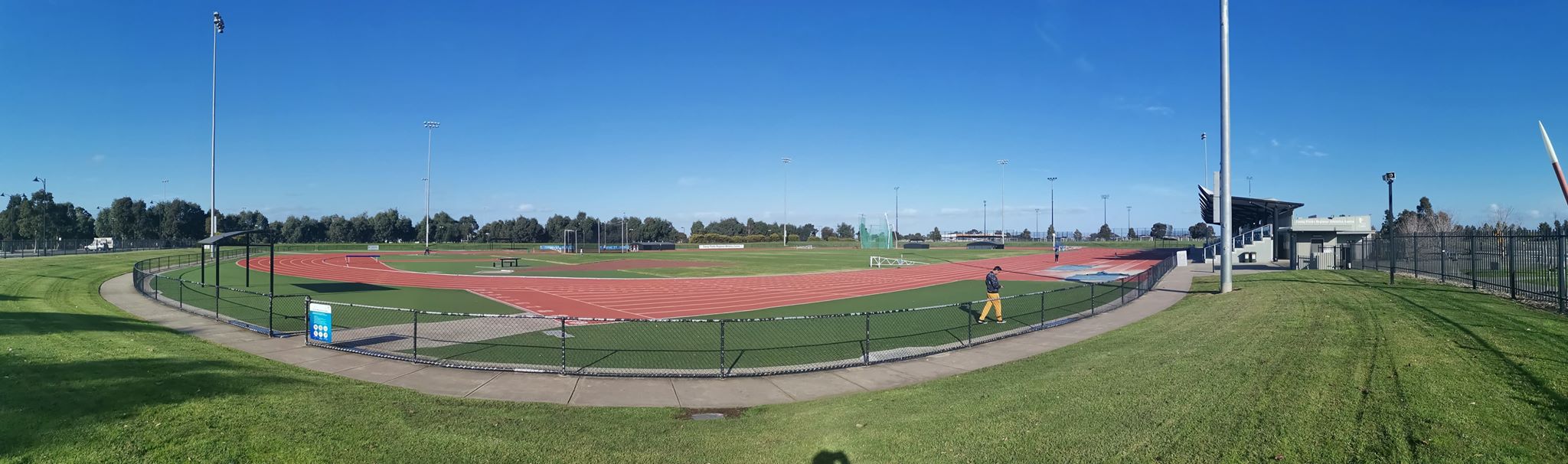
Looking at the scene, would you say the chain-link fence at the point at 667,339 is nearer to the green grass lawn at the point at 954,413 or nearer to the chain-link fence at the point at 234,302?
the chain-link fence at the point at 234,302

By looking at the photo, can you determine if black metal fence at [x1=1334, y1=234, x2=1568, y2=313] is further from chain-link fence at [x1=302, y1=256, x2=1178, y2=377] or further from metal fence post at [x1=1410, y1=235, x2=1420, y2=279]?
chain-link fence at [x1=302, y1=256, x2=1178, y2=377]

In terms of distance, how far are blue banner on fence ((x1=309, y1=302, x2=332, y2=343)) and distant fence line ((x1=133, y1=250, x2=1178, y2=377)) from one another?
0.15 meters

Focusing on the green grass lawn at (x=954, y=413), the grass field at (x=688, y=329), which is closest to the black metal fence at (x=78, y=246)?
the grass field at (x=688, y=329)

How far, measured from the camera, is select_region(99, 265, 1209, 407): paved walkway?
9.02 m

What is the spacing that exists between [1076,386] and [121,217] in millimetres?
145881

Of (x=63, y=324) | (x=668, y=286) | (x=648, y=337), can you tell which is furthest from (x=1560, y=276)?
(x=63, y=324)

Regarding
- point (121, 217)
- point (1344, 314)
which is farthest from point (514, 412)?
point (121, 217)

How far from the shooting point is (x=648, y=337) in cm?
1443

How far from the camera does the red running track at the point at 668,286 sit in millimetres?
21312

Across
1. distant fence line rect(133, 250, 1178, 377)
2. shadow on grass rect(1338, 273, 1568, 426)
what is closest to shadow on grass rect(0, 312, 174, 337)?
distant fence line rect(133, 250, 1178, 377)

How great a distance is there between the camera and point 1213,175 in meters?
21.3

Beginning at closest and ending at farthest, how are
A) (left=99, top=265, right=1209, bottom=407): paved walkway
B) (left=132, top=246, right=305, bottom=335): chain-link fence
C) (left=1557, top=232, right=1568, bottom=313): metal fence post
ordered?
(left=99, top=265, right=1209, bottom=407): paved walkway
(left=1557, top=232, right=1568, bottom=313): metal fence post
(left=132, top=246, right=305, bottom=335): chain-link fence

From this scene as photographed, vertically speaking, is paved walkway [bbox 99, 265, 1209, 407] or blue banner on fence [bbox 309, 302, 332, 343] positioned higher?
blue banner on fence [bbox 309, 302, 332, 343]

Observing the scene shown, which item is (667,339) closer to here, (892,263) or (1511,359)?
(1511,359)
